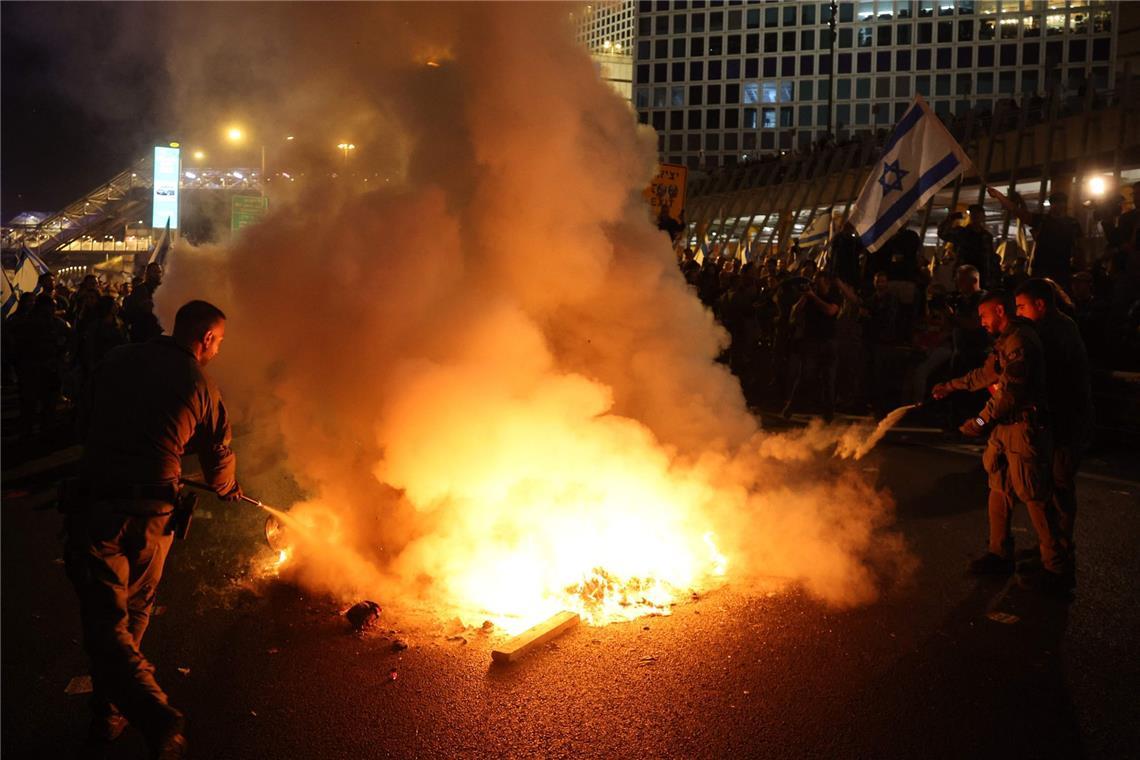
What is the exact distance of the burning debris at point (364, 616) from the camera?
14.3 feet

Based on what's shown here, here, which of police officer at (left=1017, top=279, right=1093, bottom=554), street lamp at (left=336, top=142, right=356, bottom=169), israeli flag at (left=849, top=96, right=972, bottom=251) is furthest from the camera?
israeli flag at (left=849, top=96, right=972, bottom=251)

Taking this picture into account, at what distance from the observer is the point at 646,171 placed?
5543mm

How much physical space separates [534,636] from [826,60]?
87.3 metres

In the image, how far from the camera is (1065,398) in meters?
5.14

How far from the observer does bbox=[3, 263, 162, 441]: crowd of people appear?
33.0 feet

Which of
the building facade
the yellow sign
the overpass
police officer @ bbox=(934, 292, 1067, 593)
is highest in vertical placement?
the building facade

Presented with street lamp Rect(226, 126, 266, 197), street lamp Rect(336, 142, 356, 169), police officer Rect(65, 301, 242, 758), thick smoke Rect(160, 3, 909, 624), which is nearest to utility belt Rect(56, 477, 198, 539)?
police officer Rect(65, 301, 242, 758)

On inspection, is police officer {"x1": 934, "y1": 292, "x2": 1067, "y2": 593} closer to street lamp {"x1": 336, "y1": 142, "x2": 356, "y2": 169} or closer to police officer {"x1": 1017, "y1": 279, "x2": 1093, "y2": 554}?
police officer {"x1": 1017, "y1": 279, "x2": 1093, "y2": 554}

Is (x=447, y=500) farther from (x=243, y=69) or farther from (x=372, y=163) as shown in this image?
(x=243, y=69)

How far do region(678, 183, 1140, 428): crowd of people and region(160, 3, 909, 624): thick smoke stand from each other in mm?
4944

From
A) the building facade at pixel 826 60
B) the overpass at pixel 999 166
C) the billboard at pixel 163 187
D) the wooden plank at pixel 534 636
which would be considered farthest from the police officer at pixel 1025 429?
the building facade at pixel 826 60

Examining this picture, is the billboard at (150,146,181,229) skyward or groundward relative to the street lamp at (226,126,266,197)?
skyward

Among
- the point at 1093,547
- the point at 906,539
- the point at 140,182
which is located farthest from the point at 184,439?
the point at 140,182

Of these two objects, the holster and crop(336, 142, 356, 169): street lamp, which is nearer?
the holster
